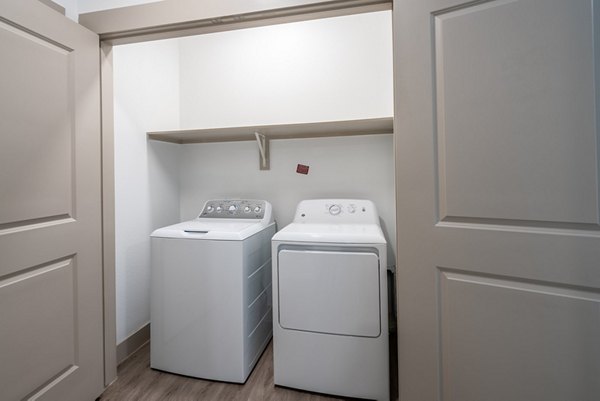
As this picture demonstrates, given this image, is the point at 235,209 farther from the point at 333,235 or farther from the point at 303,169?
the point at 333,235

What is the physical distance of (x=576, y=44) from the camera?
820mm

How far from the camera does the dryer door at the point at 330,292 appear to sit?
55.7 inches

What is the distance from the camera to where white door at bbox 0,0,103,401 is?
1010mm

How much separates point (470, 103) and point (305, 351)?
1.40 meters

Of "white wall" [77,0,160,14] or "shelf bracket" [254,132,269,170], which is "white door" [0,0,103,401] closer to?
"white wall" [77,0,160,14]

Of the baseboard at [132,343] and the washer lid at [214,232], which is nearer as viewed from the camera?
the washer lid at [214,232]

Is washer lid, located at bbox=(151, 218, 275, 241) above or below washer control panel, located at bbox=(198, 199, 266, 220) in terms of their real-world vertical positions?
below

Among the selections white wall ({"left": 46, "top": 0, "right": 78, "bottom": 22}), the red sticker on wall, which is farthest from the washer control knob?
white wall ({"left": 46, "top": 0, "right": 78, "bottom": 22})

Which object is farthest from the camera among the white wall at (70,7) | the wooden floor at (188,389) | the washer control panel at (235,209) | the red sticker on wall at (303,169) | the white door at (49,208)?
the red sticker on wall at (303,169)

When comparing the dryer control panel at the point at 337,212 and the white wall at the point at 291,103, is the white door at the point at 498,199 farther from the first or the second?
the white wall at the point at 291,103

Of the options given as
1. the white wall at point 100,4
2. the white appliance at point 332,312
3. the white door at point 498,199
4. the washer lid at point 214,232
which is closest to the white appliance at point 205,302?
the washer lid at point 214,232

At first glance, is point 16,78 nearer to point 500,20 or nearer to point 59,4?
point 59,4

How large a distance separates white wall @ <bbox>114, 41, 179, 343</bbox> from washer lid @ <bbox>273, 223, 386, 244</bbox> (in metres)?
1.07

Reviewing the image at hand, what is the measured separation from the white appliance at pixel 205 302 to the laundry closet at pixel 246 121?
374mm
